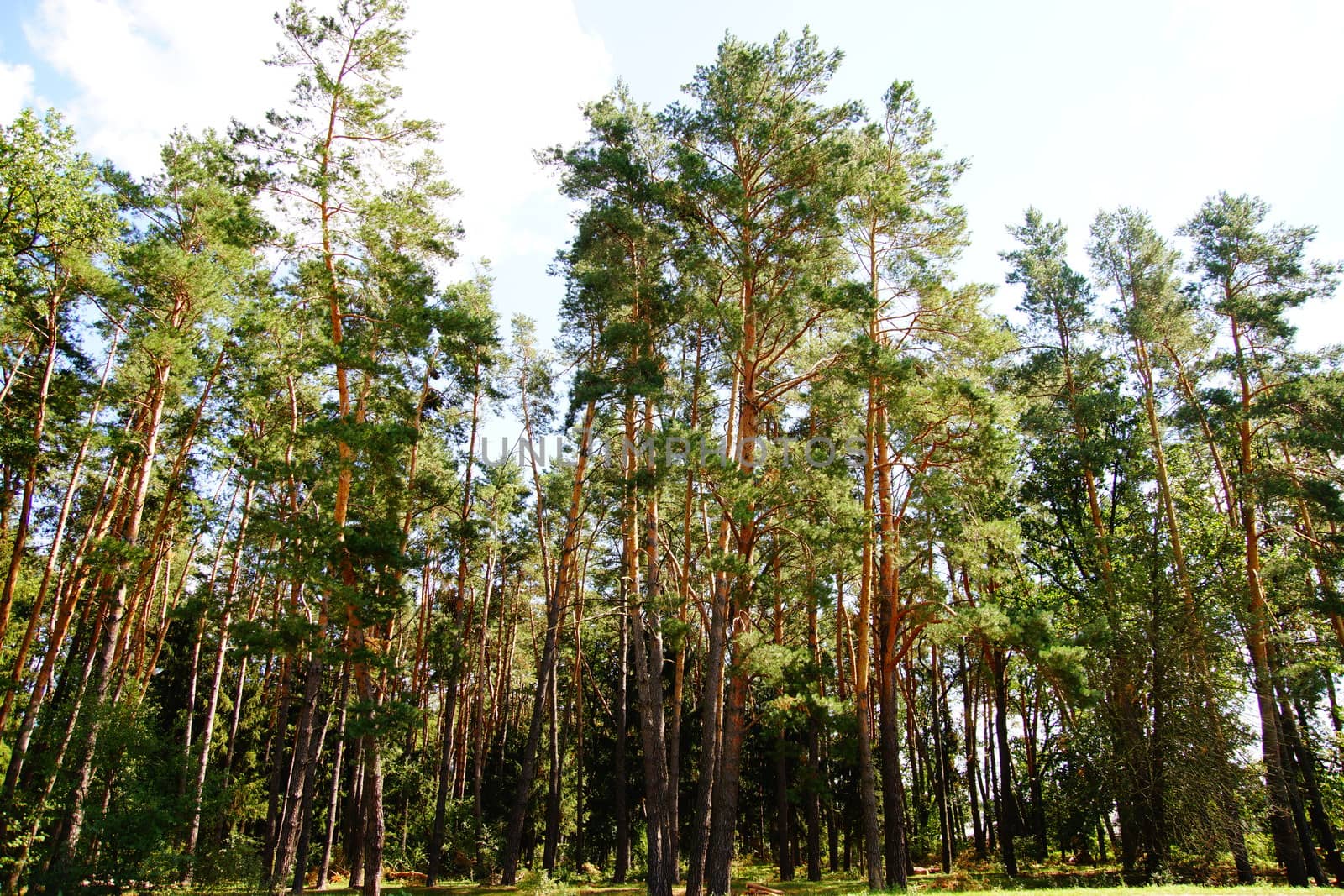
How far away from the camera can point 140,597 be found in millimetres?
18438

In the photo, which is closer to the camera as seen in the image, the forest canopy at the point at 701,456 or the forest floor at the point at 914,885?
the forest canopy at the point at 701,456

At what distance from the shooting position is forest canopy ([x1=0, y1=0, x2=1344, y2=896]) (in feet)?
37.8

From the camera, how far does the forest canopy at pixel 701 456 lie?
37.8ft

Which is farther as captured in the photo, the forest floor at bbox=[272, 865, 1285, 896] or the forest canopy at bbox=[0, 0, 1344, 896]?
the forest floor at bbox=[272, 865, 1285, 896]

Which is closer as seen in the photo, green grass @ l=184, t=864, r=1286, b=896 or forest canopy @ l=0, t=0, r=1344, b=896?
forest canopy @ l=0, t=0, r=1344, b=896

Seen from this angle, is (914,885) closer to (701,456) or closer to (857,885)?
(857,885)

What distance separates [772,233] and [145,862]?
586 inches

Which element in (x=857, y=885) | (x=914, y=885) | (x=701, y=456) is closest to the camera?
(x=701, y=456)

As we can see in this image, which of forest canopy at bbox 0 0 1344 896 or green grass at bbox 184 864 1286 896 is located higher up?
forest canopy at bbox 0 0 1344 896

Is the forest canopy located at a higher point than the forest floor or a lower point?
higher

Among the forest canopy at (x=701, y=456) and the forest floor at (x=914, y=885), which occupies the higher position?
the forest canopy at (x=701, y=456)

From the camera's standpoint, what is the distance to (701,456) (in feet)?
36.0

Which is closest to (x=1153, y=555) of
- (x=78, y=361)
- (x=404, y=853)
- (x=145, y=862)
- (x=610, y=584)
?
(x=610, y=584)

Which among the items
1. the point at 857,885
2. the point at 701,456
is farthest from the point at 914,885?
the point at 701,456
